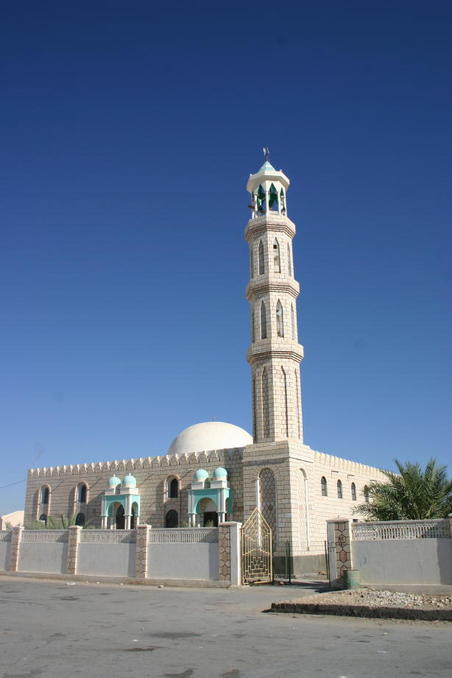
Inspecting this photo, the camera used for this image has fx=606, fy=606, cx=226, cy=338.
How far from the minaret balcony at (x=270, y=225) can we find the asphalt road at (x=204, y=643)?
59.4 ft

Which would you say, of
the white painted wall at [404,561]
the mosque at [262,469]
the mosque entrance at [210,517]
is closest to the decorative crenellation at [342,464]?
the mosque at [262,469]

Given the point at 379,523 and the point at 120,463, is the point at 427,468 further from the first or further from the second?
the point at 120,463

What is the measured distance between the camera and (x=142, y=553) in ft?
62.5

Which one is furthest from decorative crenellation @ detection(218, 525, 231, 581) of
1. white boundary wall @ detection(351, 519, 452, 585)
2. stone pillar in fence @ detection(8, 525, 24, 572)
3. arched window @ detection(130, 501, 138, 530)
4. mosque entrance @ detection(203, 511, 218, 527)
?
arched window @ detection(130, 501, 138, 530)

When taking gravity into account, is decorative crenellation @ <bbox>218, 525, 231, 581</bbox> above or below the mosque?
below

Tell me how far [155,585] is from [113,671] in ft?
41.4

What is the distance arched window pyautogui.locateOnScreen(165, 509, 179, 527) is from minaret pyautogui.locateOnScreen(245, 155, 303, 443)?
5.76m

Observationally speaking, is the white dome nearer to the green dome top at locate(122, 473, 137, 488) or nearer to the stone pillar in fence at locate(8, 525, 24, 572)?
the green dome top at locate(122, 473, 137, 488)

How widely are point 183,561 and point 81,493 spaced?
14.6 metres

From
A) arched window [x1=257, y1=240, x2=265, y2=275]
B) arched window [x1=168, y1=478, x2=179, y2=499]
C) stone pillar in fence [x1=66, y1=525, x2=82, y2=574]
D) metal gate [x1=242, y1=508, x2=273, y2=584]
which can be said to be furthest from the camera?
arched window [x1=168, y1=478, x2=179, y2=499]

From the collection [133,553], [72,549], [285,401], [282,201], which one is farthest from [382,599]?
[282,201]

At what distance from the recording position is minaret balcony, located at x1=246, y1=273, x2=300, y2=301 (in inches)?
1049

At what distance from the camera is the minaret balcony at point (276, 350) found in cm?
2566

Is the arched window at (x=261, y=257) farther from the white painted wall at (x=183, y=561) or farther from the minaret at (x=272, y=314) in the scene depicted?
the white painted wall at (x=183, y=561)
